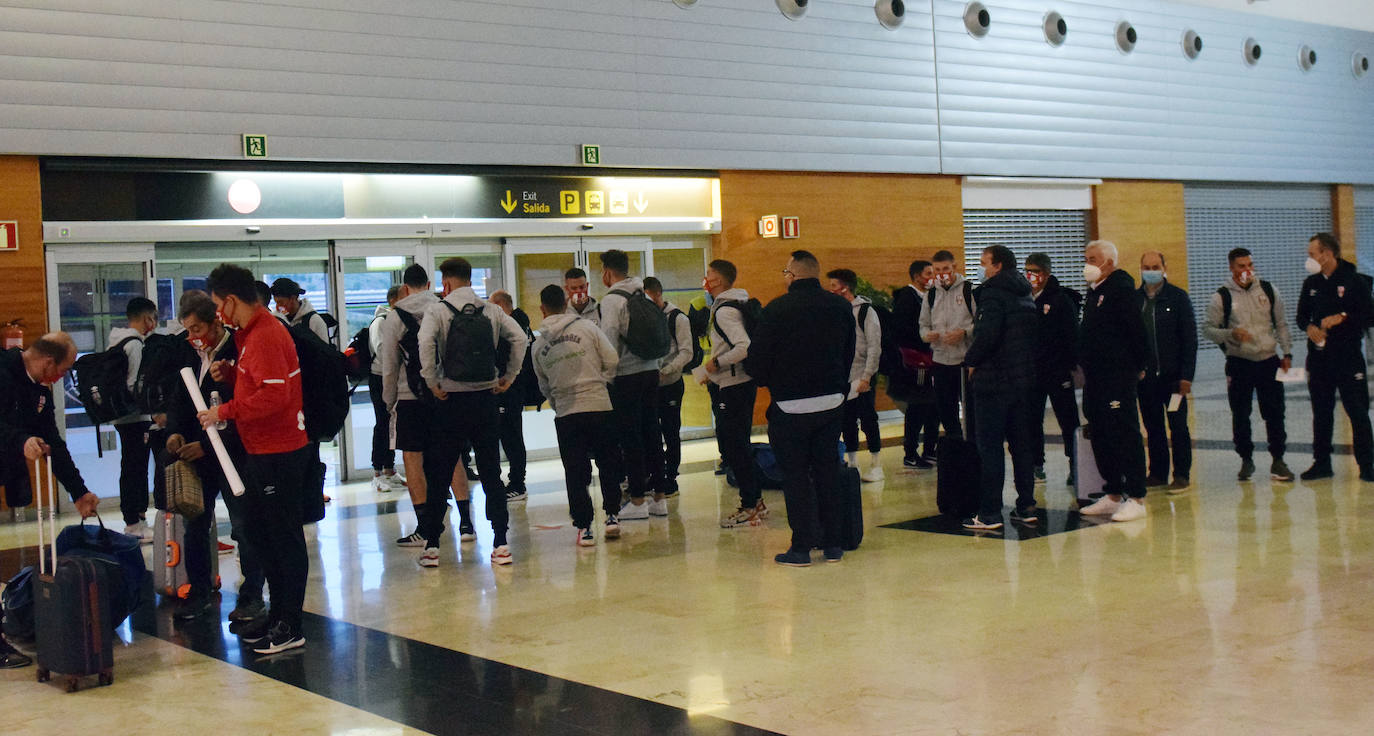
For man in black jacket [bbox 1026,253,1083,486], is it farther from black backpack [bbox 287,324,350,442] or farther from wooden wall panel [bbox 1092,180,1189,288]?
wooden wall panel [bbox 1092,180,1189,288]

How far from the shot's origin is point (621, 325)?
768 cm

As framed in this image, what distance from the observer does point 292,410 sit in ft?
17.0

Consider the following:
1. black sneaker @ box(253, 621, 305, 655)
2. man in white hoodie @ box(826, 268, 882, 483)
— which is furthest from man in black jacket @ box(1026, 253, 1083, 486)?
black sneaker @ box(253, 621, 305, 655)

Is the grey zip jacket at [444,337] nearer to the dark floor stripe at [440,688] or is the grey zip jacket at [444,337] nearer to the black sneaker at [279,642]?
the dark floor stripe at [440,688]

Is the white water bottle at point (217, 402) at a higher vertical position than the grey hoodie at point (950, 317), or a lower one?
lower

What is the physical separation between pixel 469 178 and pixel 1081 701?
358 inches

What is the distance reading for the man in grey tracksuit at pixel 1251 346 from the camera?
27.8ft

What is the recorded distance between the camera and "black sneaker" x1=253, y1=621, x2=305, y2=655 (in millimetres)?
5293

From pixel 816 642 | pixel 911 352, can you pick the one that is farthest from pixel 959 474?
pixel 816 642

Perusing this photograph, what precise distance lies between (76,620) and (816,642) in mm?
2818

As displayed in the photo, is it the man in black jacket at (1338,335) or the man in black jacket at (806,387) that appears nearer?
the man in black jacket at (806,387)

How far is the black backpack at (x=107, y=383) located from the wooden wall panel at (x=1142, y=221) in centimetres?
1310

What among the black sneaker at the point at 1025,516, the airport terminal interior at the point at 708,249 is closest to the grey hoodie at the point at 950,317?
the airport terminal interior at the point at 708,249

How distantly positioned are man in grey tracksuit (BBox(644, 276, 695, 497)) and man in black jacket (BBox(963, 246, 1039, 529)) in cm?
202
